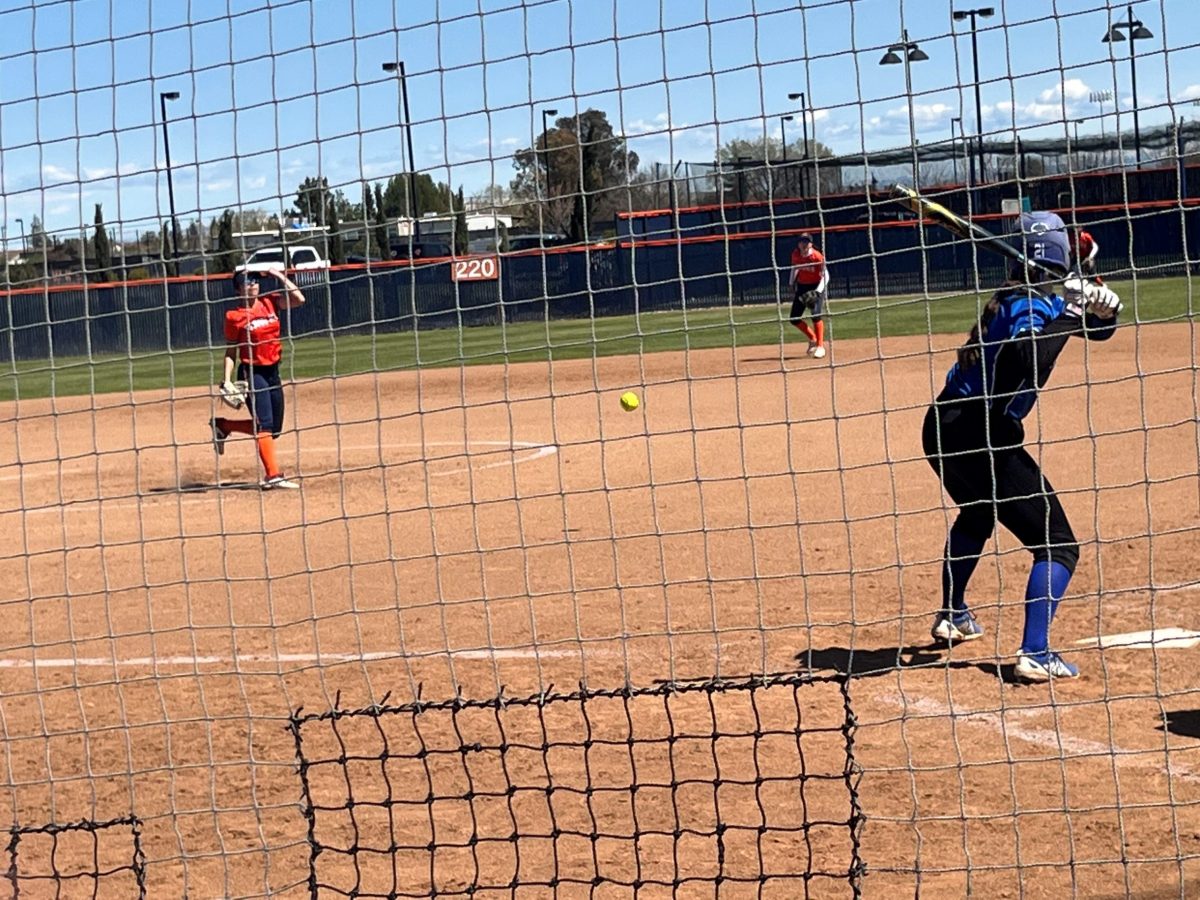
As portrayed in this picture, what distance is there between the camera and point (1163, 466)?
35.0ft

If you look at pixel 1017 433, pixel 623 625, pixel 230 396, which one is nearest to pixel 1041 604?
pixel 1017 433

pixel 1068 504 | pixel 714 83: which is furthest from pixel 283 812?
pixel 1068 504

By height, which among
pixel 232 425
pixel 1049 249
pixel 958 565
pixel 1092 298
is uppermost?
pixel 1049 249

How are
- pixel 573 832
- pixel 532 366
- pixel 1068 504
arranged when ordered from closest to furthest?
pixel 573 832 < pixel 1068 504 < pixel 532 366

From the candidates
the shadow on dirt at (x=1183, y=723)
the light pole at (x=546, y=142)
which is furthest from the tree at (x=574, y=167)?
the shadow on dirt at (x=1183, y=723)

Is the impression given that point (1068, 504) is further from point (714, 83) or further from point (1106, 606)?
point (714, 83)

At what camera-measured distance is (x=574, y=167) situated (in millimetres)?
5664

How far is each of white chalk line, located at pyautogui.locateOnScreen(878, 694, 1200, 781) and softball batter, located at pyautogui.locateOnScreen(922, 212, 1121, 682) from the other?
38 cm

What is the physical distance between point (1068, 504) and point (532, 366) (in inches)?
550

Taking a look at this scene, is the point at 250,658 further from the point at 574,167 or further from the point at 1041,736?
the point at 1041,736

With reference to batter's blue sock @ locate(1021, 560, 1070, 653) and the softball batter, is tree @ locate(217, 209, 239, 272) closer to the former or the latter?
the softball batter

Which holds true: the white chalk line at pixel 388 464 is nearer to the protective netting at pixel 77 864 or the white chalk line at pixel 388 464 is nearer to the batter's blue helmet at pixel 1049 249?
the batter's blue helmet at pixel 1049 249

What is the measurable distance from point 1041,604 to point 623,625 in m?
1.73

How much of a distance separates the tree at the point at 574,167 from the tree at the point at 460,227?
206mm
